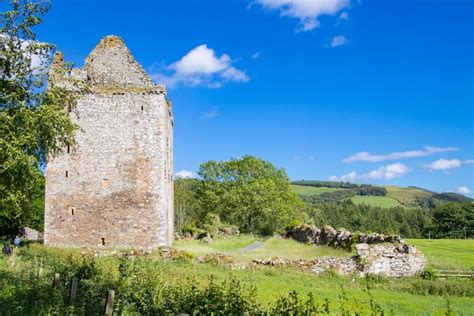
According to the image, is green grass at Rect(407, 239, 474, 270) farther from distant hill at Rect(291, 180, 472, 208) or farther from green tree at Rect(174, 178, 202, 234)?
distant hill at Rect(291, 180, 472, 208)

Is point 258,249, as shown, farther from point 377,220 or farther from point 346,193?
point 346,193

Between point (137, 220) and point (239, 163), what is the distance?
39391 millimetres

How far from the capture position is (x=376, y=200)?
161000 millimetres

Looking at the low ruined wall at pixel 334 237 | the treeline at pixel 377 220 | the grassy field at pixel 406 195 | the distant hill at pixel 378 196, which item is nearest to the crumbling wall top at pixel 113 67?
the low ruined wall at pixel 334 237

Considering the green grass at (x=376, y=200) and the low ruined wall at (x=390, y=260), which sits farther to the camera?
the green grass at (x=376, y=200)

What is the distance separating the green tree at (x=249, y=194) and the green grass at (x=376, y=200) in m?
91.7

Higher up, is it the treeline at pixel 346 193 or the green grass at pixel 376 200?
the treeline at pixel 346 193

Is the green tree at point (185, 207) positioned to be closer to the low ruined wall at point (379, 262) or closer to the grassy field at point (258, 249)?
the grassy field at point (258, 249)

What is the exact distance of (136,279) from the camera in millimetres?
13125

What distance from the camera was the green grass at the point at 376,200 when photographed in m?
154

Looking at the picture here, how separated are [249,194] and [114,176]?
1364 inches

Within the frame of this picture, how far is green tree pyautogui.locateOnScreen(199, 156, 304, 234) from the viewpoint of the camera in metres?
62.0

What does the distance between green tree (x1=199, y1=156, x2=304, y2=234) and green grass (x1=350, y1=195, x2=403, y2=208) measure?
91.7m

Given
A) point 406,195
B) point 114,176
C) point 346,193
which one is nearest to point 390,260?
point 114,176
